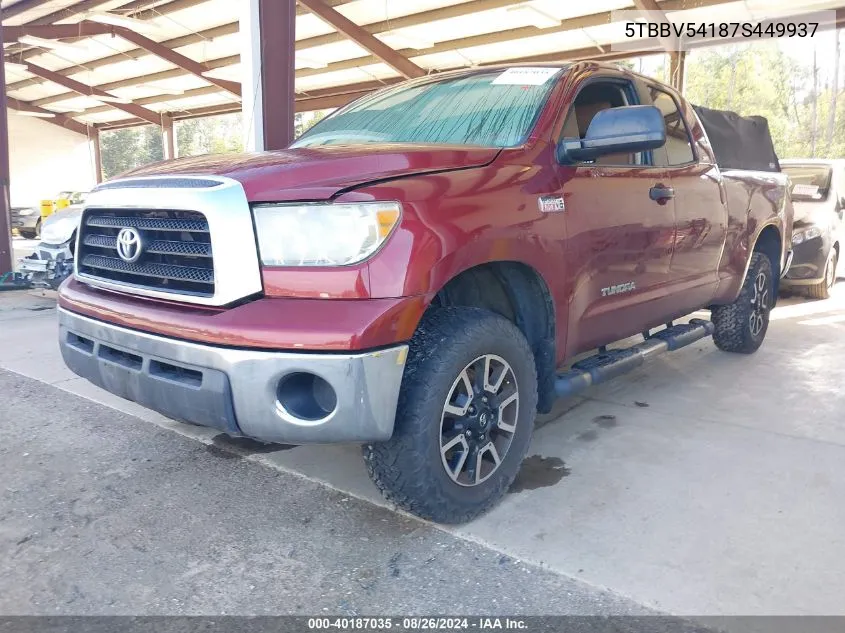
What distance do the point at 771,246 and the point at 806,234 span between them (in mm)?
2765

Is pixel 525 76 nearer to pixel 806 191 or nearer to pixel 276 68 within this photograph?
pixel 276 68

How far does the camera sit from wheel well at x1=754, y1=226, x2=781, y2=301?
16.7 feet

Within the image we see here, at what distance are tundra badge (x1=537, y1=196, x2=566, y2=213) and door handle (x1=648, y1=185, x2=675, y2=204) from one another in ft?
2.75

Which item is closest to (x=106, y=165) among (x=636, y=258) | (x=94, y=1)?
(x=94, y=1)

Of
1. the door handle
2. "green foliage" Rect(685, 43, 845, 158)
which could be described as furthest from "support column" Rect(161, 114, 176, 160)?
"green foliage" Rect(685, 43, 845, 158)

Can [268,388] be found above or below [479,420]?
above

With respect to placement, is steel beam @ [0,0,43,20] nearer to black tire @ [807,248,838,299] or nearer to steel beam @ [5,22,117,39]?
steel beam @ [5,22,117,39]

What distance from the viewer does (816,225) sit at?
752 centimetres

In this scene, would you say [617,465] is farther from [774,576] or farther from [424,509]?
[424,509]

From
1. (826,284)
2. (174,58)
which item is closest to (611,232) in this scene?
(826,284)

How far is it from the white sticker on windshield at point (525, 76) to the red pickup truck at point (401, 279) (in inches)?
0.7

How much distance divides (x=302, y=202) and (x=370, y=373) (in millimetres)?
583

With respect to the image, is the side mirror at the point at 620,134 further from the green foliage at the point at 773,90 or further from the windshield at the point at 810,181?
the green foliage at the point at 773,90

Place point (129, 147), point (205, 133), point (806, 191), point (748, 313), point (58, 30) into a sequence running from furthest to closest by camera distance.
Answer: point (205, 133), point (129, 147), point (58, 30), point (806, 191), point (748, 313)
